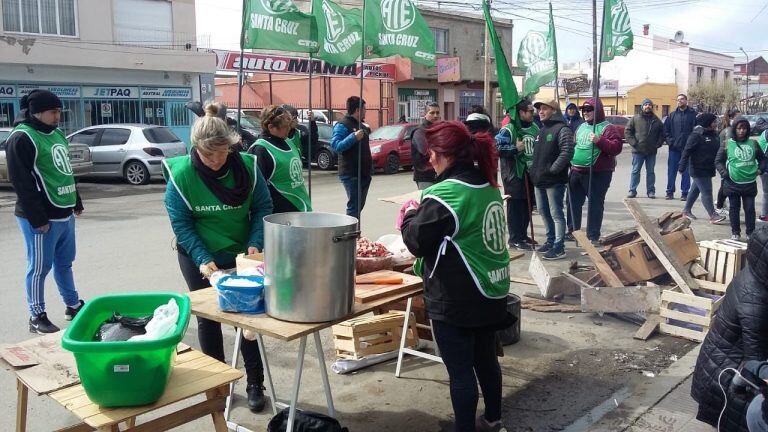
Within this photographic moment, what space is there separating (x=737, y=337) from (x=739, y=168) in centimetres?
687

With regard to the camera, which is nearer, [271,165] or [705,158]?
[271,165]

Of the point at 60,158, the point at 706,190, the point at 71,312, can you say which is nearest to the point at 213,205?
the point at 60,158

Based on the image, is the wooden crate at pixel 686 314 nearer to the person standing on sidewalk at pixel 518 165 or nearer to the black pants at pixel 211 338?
the person standing on sidewalk at pixel 518 165

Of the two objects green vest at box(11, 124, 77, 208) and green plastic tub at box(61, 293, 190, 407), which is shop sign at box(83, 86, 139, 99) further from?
green plastic tub at box(61, 293, 190, 407)

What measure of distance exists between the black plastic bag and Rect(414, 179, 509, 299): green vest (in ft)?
3.14

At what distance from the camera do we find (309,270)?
3113 millimetres

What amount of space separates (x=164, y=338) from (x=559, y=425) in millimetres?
2651

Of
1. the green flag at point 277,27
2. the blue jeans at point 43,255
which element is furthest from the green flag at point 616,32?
the blue jeans at point 43,255

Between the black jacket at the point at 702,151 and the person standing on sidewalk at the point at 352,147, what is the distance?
5.67 meters

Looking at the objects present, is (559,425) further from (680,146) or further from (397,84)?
(397,84)

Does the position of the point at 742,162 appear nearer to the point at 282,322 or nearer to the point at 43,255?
the point at 282,322

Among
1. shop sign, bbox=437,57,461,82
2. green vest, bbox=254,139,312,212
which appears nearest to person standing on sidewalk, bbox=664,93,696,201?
green vest, bbox=254,139,312,212

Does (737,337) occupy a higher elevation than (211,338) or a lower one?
higher

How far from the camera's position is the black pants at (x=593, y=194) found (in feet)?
30.4
